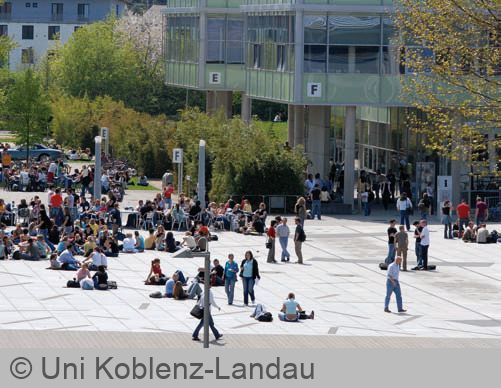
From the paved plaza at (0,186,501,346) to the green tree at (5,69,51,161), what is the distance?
2718 cm

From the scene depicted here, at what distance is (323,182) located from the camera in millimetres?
56906

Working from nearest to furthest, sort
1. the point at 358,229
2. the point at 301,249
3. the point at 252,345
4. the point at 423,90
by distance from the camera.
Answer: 1. the point at 252,345
2. the point at 423,90
3. the point at 301,249
4. the point at 358,229

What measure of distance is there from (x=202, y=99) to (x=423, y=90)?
56.2 meters

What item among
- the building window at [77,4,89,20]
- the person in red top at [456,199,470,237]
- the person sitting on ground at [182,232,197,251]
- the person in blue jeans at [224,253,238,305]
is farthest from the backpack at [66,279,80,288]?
the building window at [77,4,89,20]

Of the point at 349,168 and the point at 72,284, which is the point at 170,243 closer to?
the point at 72,284

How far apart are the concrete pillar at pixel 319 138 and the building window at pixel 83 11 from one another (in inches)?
2646

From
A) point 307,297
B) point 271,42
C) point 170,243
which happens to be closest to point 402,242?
point 307,297

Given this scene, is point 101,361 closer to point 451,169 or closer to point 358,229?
point 358,229

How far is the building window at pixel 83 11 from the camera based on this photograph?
410 feet

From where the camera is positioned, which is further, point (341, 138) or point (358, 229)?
point (341, 138)

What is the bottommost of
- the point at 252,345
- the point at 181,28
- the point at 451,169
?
the point at 252,345

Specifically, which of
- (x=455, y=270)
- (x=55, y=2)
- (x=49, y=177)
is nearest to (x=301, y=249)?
(x=455, y=270)

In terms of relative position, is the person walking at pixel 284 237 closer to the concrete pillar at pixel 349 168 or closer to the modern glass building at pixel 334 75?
the modern glass building at pixel 334 75

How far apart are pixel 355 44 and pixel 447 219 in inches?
445
